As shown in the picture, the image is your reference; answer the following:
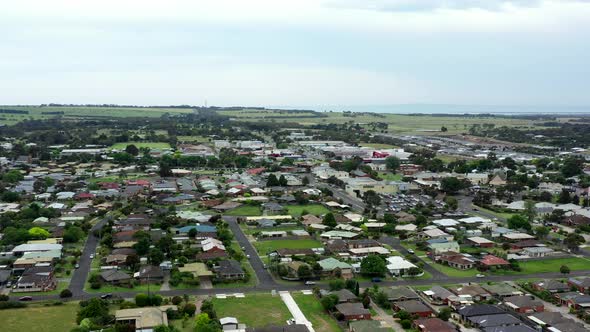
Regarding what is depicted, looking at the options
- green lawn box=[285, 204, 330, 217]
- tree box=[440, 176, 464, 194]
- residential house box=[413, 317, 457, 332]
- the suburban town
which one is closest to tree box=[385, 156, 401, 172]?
the suburban town

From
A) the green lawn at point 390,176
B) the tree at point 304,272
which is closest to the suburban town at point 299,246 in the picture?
the tree at point 304,272

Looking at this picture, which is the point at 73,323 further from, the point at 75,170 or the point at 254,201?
the point at 75,170

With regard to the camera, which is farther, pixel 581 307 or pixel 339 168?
pixel 339 168

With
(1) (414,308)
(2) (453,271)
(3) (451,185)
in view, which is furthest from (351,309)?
(3) (451,185)

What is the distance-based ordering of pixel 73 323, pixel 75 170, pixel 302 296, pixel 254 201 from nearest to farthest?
pixel 73 323 → pixel 302 296 → pixel 254 201 → pixel 75 170

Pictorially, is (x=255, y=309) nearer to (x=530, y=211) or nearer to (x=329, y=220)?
(x=329, y=220)

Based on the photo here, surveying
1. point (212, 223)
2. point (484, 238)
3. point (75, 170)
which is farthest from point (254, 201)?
point (75, 170)
